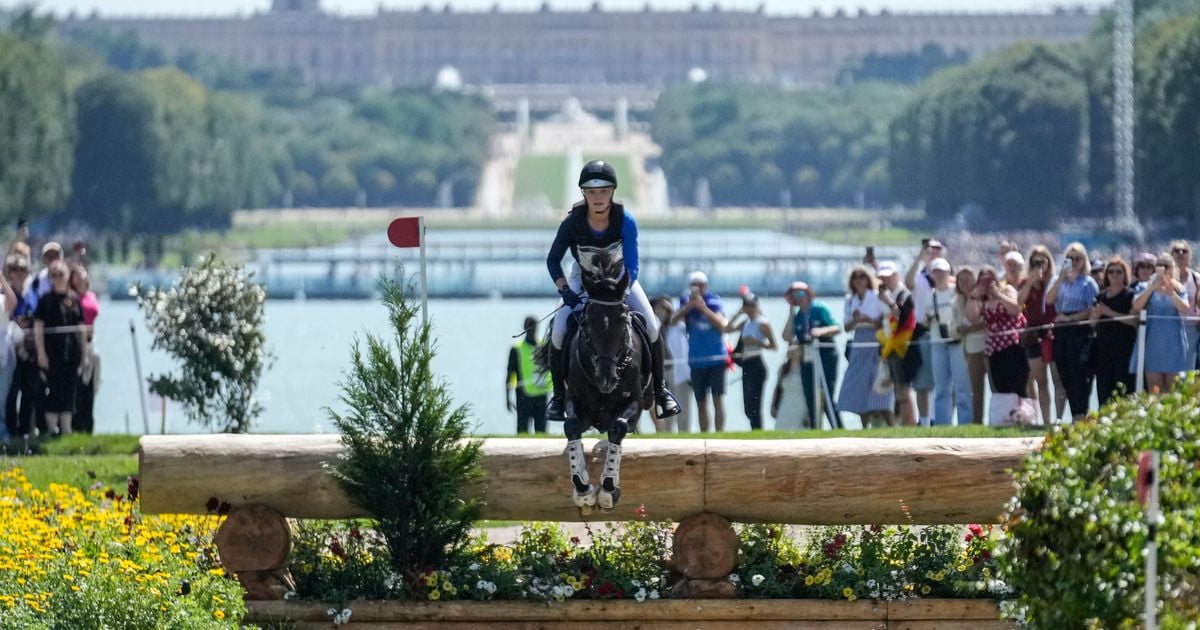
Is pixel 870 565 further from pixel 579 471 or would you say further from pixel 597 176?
pixel 597 176

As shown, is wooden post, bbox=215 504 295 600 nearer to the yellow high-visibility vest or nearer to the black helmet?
the black helmet

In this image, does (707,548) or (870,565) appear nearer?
(707,548)

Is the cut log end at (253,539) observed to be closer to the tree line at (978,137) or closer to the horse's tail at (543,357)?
the horse's tail at (543,357)

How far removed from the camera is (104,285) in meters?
53.0

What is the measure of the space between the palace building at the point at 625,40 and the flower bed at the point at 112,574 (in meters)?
170

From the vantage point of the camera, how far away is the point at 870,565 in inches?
423

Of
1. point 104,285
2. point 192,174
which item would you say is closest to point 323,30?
point 192,174

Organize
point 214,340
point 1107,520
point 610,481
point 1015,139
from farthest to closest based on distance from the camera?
point 1015,139 → point 214,340 → point 610,481 → point 1107,520

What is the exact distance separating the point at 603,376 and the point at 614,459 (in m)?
0.35

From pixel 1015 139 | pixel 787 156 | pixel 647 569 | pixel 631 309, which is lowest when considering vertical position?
pixel 647 569

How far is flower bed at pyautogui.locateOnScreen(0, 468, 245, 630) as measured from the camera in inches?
385

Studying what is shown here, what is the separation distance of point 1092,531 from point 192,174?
7708 cm

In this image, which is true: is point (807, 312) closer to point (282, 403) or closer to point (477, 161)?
point (282, 403)

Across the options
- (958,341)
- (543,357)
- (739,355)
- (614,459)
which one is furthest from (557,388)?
(739,355)
